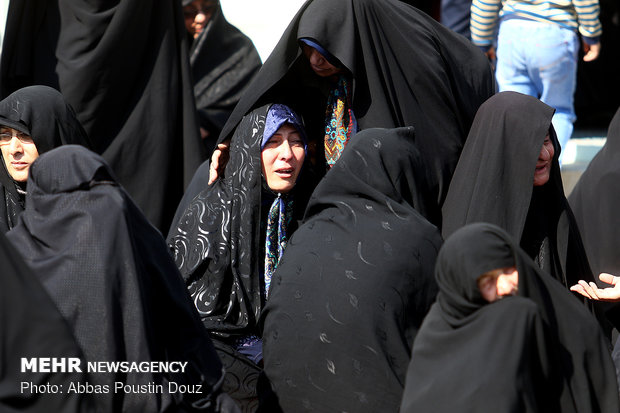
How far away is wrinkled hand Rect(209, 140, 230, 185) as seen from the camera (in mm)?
4605

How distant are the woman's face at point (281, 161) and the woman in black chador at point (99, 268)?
1133 mm

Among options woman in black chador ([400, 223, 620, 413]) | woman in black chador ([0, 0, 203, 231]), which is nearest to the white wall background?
woman in black chador ([0, 0, 203, 231])

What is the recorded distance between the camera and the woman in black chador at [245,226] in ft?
13.7

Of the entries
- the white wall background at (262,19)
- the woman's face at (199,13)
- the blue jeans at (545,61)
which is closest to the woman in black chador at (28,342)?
the blue jeans at (545,61)

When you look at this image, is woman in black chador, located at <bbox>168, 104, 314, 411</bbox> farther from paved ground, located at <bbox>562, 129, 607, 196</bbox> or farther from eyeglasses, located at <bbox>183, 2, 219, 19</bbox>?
eyeglasses, located at <bbox>183, 2, 219, 19</bbox>

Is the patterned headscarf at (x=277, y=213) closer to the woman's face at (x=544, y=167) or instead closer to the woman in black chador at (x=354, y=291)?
the woman in black chador at (x=354, y=291)

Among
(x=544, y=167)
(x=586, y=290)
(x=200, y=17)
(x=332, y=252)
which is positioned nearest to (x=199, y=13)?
(x=200, y=17)

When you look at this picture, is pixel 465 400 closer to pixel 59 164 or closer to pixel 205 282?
pixel 59 164

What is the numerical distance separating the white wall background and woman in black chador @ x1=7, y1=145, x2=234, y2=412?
432 centimetres

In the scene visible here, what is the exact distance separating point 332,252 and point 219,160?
1211 millimetres

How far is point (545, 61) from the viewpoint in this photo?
5.74m

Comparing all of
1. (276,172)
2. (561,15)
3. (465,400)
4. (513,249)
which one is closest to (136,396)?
(465,400)

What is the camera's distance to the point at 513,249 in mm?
2980

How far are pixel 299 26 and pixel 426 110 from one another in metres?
0.60
